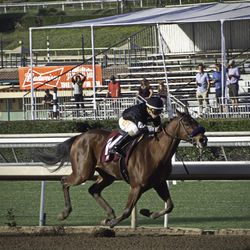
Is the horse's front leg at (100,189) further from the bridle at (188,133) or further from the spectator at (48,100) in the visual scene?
the spectator at (48,100)

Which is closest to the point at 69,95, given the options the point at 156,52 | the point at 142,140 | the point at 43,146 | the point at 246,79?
the point at 156,52

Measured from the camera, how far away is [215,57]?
32.6m

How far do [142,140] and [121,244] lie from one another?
58.9 inches

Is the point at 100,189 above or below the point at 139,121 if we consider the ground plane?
below

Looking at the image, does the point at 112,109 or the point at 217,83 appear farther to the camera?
the point at 112,109

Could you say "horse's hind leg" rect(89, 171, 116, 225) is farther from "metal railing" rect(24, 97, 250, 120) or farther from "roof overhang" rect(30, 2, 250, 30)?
"roof overhang" rect(30, 2, 250, 30)

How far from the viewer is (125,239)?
10570mm

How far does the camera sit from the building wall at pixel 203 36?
33.1 m

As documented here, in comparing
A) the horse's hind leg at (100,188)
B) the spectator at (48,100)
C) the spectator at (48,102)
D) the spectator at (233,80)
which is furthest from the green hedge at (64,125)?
the horse's hind leg at (100,188)

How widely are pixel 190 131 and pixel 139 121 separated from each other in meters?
0.78

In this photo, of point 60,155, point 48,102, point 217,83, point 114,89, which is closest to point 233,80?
point 217,83

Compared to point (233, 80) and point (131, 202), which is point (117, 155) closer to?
point (131, 202)

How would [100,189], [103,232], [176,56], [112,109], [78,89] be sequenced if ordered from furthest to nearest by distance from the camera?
[176,56], [78,89], [112,109], [100,189], [103,232]

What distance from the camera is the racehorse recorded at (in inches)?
429
